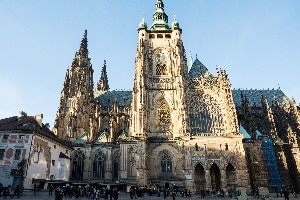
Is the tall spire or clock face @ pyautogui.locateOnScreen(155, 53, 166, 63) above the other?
the tall spire

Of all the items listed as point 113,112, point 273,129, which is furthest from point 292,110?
point 113,112

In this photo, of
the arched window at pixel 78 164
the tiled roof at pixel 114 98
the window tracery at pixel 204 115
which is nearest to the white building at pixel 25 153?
the arched window at pixel 78 164

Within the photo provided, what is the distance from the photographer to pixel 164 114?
1538 inches

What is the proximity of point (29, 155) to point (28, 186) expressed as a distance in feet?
11.5

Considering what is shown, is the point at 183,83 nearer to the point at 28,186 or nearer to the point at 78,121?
the point at 78,121

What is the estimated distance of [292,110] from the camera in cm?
4688

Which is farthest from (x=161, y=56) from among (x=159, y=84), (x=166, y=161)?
(x=166, y=161)

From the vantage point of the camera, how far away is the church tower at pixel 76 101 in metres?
45.5

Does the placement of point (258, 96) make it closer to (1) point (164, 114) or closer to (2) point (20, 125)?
(1) point (164, 114)

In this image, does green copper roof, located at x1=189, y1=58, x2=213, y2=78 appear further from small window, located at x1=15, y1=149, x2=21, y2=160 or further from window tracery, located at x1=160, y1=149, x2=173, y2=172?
Result: small window, located at x1=15, y1=149, x2=21, y2=160

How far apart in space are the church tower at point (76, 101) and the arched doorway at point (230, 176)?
23367mm

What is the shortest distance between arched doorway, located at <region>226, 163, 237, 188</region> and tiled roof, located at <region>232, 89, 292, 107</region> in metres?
18.5

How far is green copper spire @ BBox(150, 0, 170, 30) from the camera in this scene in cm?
4716

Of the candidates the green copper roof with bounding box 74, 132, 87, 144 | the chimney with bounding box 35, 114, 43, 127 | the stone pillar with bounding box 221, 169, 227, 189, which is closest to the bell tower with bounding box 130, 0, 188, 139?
the stone pillar with bounding box 221, 169, 227, 189
